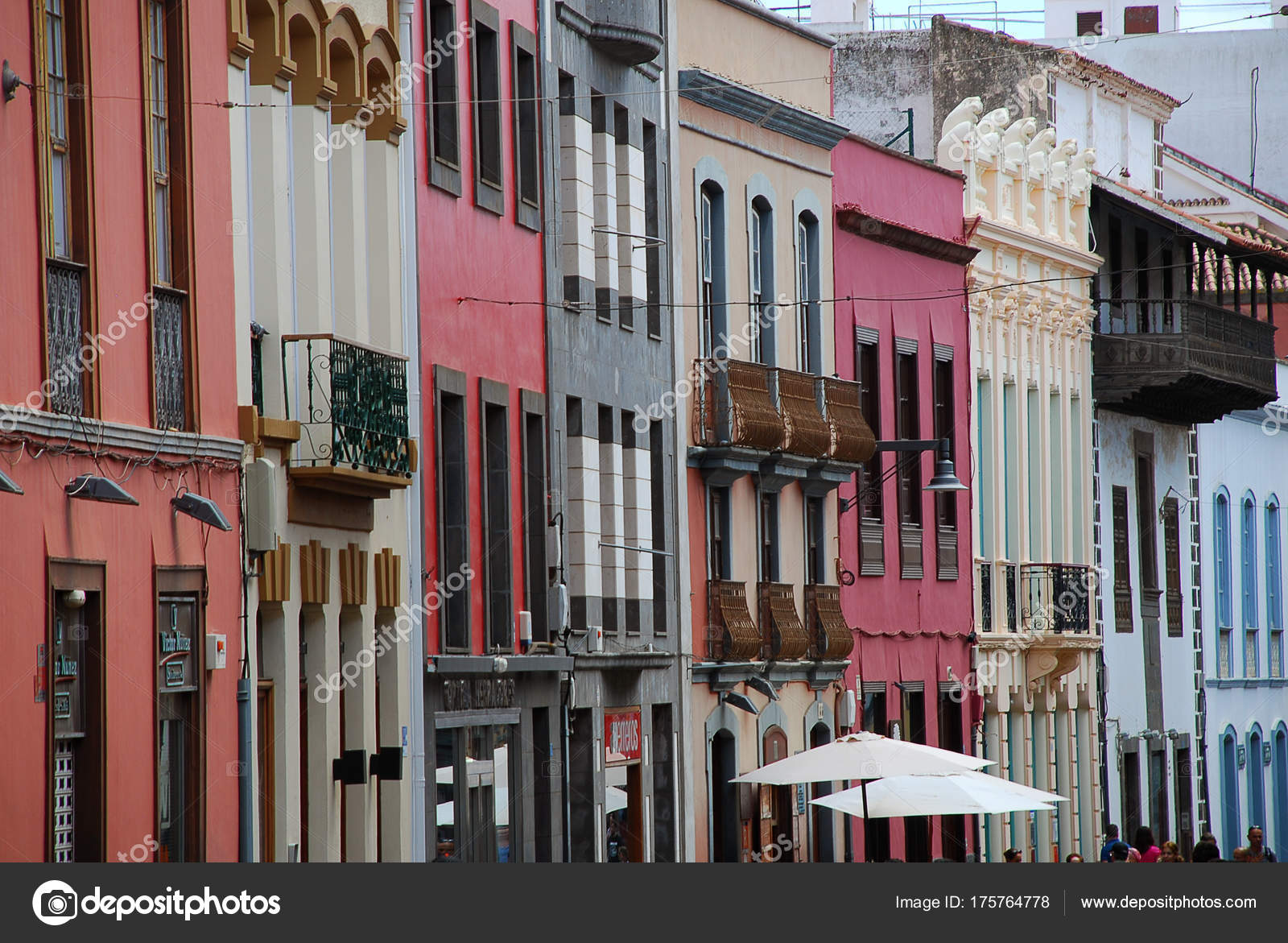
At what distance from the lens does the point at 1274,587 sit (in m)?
54.0

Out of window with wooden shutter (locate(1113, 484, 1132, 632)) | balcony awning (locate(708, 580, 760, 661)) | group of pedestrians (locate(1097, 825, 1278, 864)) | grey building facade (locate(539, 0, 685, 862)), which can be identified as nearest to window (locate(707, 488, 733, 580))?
balcony awning (locate(708, 580, 760, 661))

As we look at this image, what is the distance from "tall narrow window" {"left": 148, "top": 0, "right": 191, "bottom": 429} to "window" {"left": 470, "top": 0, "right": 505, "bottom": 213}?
272 inches

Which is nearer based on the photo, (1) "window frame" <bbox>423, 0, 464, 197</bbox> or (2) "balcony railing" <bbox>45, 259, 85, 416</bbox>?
(2) "balcony railing" <bbox>45, 259, 85, 416</bbox>

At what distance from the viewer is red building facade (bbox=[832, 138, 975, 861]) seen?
126 feet

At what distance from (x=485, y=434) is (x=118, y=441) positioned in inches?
321

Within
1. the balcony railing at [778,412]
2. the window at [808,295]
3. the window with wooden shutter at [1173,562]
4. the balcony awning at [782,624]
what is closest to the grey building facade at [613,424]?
the balcony railing at [778,412]

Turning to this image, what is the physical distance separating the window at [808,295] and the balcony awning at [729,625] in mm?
3452

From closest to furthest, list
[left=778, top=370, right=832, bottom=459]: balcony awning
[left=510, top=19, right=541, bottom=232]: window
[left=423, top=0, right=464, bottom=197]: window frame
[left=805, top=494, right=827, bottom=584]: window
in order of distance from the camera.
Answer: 1. [left=423, top=0, right=464, bottom=197]: window frame
2. [left=510, top=19, right=541, bottom=232]: window
3. [left=778, top=370, right=832, bottom=459]: balcony awning
4. [left=805, top=494, right=827, bottom=584]: window

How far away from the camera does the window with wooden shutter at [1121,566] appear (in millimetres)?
46281

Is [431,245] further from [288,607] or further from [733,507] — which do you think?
[733,507]

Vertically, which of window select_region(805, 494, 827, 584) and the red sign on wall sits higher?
window select_region(805, 494, 827, 584)

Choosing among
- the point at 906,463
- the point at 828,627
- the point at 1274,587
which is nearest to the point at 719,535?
the point at 828,627

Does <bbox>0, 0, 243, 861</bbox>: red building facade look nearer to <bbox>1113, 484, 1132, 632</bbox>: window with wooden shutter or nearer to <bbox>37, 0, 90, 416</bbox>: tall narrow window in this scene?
<bbox>37, 0, 90, 416</bbox>: tall narrow window

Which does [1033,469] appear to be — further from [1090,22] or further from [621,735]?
[1090,22]
